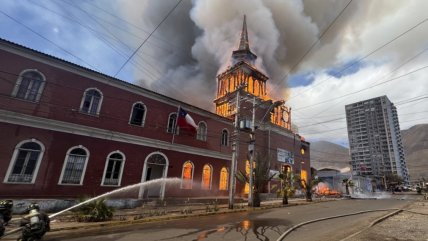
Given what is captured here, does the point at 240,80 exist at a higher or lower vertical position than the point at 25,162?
higher

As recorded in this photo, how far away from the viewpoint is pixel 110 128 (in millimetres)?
19281

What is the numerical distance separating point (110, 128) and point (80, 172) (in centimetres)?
414

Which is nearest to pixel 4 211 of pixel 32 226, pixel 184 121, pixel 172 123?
pixel 32 226

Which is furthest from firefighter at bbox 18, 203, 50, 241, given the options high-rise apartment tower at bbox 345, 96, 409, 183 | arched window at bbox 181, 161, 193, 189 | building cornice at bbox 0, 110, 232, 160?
high-rise apartment tower at bbox 345, 96, 409, 183

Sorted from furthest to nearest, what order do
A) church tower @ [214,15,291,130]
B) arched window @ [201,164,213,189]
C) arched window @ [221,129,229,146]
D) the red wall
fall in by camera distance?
church tower @ [214,15,291,130]
arched window @ [221,129,229,146]
arched window @ [201,164,213,189]
the red wall

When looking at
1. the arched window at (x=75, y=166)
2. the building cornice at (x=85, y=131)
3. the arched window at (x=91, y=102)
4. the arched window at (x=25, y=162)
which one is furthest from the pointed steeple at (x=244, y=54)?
the arched window at (x=25, y=162)

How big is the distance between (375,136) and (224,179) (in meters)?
88.5

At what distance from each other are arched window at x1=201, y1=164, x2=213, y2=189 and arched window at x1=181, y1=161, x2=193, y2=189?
1773 millimetres

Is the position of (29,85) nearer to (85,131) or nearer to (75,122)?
(75,122)

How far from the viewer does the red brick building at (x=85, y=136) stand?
49.6ft

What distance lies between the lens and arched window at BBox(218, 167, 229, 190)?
27383mm

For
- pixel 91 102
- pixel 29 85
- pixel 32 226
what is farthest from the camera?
pixel 91 102

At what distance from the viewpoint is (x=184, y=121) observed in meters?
23.0

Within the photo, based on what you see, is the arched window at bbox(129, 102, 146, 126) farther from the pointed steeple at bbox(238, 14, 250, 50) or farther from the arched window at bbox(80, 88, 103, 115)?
the pointed steeple at bbox(238, 14, 250, 50)
